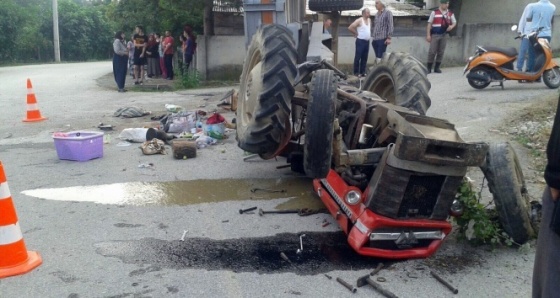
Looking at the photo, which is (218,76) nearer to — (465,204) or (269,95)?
(269,95)

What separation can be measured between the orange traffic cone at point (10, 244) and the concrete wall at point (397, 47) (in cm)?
1348

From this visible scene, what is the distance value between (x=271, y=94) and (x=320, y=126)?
117cm

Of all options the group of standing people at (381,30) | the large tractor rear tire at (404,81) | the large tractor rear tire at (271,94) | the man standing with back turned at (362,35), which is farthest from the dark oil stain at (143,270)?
the man standing with back turned at (362,35)

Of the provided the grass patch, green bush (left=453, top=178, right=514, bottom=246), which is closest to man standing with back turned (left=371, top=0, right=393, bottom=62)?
the grass patch

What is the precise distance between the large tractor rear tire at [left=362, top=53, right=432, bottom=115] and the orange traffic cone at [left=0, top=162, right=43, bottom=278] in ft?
12.9

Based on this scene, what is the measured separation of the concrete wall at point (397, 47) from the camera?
17.5 metres

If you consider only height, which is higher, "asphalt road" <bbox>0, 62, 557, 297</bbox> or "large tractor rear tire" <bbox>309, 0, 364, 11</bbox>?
"large tractor rear tire" <bbox>309, 0, 364, 11</bbox>

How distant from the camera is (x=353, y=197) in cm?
450

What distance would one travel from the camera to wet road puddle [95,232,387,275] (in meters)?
4.31

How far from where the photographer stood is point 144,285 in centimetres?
399

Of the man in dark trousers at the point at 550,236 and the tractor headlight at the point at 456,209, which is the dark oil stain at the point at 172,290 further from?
the man in dark trousers at the point at 550,236

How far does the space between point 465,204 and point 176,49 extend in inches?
790

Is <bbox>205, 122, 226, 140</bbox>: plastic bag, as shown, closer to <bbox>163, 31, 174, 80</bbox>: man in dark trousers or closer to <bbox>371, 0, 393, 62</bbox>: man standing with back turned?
<bbox>371, 0, 393, 62</bbox>: man standing with back turned

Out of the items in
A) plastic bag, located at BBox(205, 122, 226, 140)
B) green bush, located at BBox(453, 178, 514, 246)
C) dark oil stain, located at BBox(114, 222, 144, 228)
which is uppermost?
plastic bag, located at BBox(205, 122, 226, 140)
